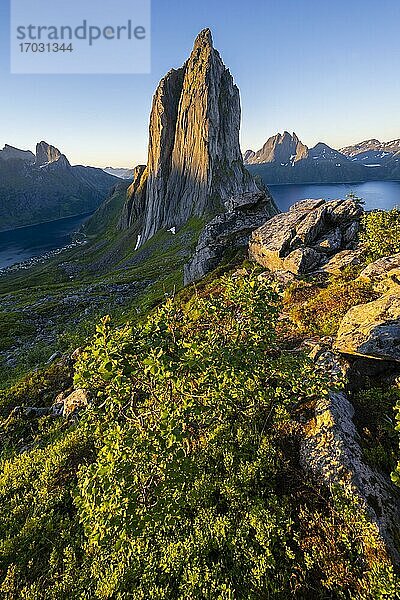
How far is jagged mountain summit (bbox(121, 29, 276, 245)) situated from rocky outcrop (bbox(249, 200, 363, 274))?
215 ft

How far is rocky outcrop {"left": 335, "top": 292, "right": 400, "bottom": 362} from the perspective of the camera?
32.6 ft

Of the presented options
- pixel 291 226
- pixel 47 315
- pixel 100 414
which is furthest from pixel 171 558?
pixel 47 315

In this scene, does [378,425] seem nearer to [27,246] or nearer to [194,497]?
[194,497]

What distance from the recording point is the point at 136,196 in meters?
128

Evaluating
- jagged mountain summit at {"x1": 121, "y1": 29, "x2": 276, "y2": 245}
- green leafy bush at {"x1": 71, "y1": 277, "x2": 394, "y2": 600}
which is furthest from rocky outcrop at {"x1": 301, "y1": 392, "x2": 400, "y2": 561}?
jagged mountain summit at {"x1": 121, "y1": 29, "x2": 276, "y2": 245}

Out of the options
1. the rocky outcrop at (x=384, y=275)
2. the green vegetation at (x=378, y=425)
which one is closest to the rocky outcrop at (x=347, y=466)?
the green vegetation at (x=378, y=425)

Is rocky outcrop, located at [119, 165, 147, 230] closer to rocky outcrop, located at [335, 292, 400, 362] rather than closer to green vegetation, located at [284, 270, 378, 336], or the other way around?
green vegetation, located at [284, 270, 378, 336]

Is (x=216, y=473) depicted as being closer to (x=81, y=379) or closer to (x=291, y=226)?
(x=81, y=379)

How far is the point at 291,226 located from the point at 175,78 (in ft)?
377

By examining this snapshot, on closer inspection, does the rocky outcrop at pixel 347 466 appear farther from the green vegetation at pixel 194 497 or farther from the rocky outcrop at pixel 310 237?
the rocky outcrop at pixel 310 237

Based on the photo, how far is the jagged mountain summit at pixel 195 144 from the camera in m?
95.1

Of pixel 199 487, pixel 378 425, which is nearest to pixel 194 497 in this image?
pixel 199 487

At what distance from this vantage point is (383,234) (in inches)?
706

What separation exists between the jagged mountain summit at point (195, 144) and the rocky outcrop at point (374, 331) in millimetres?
80234
